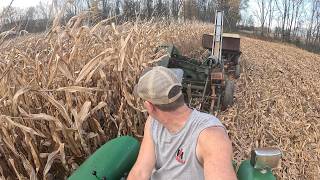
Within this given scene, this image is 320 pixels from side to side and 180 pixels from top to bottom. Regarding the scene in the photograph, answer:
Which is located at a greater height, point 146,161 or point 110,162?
point 146,161

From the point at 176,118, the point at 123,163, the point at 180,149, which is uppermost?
the point at 176,118

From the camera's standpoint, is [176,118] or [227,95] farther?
[227,95]

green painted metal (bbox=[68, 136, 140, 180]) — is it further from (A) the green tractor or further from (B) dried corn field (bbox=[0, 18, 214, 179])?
(B) dried corn field (bbox=[0, 18, 214, 179])

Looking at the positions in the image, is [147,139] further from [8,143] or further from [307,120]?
[307,120]

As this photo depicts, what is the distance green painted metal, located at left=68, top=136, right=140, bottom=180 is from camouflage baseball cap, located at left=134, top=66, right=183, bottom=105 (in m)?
0.65

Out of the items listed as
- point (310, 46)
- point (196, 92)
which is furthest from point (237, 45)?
point (310, 46)

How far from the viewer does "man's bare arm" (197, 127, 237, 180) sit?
6.64 feet

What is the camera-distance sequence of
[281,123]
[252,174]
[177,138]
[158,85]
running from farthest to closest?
[281,123] → [252,174] → [177,138] → [158,85]

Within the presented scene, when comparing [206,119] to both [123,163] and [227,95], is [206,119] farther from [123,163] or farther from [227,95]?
[227,95]

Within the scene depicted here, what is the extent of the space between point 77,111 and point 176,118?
4.49ft

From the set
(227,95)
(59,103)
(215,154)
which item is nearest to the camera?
(215,154)

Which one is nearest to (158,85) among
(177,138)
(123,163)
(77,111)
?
(177,138)

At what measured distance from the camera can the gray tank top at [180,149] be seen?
88.5 inches

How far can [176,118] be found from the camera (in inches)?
90.2
